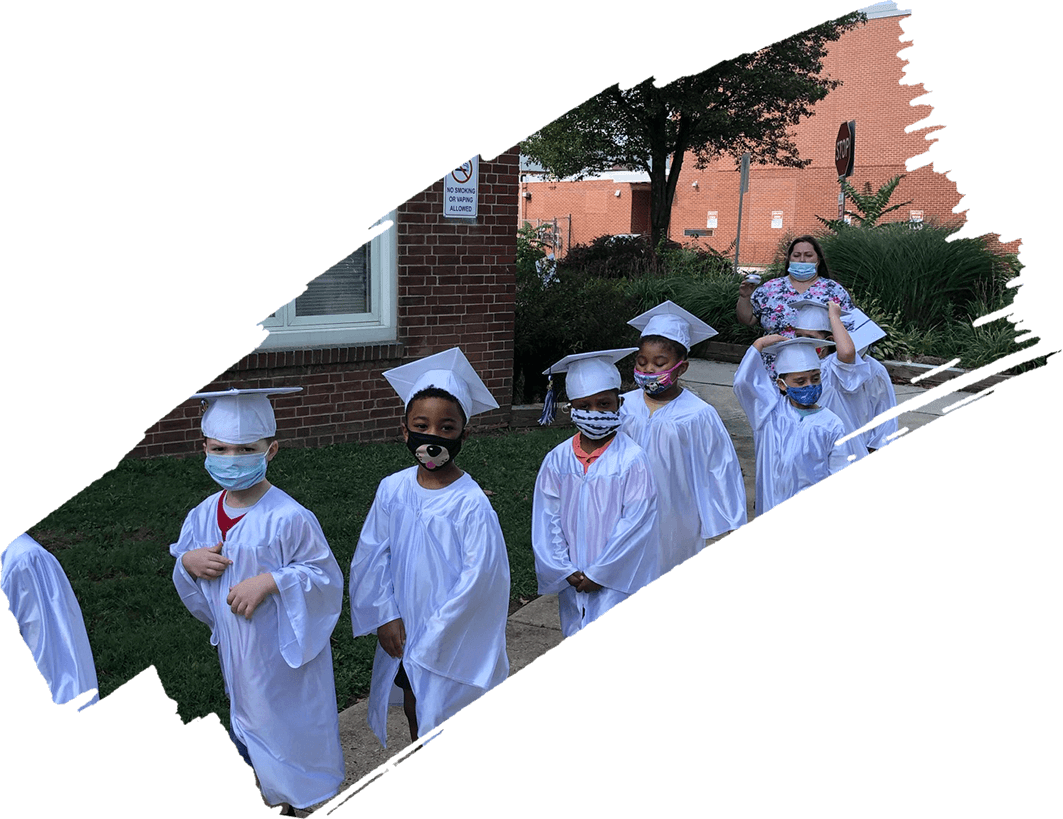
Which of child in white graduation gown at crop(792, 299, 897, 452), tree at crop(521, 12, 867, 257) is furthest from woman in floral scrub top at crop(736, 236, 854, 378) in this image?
tree at crop(521, 12, 867, 257)

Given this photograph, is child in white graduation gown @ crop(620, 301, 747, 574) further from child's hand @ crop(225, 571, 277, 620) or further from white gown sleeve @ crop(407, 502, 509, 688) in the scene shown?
child's hand @ crop(225, 571, 277, 620)

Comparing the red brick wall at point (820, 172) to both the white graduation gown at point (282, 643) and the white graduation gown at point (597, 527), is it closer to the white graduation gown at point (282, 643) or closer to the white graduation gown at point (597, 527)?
the white graduation gown at point (597, 527)

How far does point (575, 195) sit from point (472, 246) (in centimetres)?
2209

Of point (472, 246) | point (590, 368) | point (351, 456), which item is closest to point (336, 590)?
point (590, 368)

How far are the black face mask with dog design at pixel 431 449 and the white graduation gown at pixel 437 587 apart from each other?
15cm

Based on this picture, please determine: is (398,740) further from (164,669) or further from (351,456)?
(351,456)

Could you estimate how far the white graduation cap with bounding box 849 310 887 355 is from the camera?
657 centimetres

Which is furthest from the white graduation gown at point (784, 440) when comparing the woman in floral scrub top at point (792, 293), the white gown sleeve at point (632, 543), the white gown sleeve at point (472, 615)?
the white gown sleeve at point (472, 615)

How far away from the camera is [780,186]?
3534cm

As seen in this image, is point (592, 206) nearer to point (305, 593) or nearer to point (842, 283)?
point (842, 283)

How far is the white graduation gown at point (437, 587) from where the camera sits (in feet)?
12.0

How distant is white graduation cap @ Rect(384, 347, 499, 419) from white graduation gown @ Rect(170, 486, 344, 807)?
624 mm

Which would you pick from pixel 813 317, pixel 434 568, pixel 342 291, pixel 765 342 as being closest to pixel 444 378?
pixel 434 568

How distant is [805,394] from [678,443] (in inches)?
31.0
